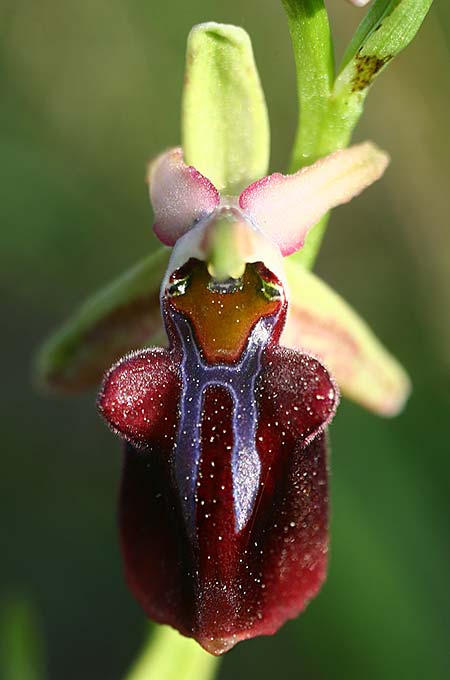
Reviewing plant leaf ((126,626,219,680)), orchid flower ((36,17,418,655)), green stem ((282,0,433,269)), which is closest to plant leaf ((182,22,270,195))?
orchid flower ((36,17,418,655))

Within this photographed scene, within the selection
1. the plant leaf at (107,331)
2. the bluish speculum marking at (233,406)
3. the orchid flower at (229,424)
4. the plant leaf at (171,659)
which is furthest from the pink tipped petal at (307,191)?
the plant leaf at (171,659)

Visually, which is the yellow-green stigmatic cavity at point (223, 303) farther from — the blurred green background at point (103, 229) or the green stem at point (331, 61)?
the blurred green background at point (103, 229)

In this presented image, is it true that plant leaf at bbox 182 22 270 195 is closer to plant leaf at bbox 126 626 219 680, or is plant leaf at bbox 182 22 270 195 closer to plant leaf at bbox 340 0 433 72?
plant leaf at bbox 340 0 433 72

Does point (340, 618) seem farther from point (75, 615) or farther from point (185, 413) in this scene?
point (75, 615)

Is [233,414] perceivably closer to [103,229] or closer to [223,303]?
[223,303]

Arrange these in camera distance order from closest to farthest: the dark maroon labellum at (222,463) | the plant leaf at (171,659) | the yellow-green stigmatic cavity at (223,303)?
1. the dark maroon labellum at (222,463)
2. the yellow-green stigmatic cavity at (223,303)
3. the plant leaf at (171,659)

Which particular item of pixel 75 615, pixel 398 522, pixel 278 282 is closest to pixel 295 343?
pixel 278 282
